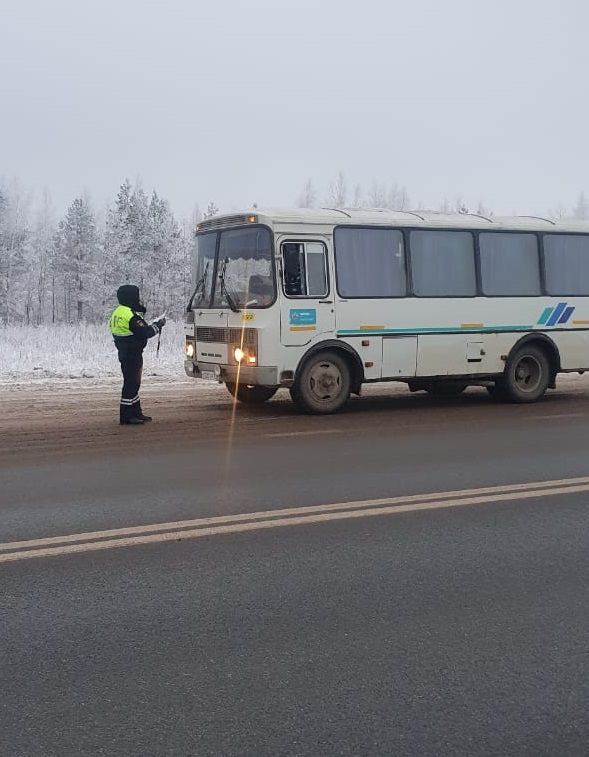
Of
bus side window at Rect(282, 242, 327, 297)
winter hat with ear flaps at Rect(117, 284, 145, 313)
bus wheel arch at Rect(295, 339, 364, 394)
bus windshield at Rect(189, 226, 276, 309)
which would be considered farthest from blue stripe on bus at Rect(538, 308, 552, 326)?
winter hat with ear flaps at Rect(117, 284, 145, 313)

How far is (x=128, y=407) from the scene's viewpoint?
11305 millimetres

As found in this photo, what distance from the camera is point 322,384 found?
1264 centimetres

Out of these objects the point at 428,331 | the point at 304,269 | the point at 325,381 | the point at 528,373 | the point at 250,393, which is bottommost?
the point at 250,393

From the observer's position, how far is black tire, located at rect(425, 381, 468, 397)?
14972mm

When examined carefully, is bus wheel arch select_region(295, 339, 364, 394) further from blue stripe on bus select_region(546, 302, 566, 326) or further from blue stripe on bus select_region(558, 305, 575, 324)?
blue stripe on bus select_region(558, 305, 575, 324)

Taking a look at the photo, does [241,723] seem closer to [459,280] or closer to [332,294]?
[332,294]

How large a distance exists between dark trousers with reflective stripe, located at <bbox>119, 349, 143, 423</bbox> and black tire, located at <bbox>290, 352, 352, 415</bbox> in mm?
2307

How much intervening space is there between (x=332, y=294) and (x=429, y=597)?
27.5 feet

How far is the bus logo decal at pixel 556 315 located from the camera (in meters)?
14.5

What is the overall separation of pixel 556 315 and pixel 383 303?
3437 millimetres

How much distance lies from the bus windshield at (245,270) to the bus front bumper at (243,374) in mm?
907

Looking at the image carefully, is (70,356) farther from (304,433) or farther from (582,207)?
(582,207)

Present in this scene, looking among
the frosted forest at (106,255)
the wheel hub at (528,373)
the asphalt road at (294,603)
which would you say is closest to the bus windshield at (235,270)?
the asphalt road at (294,603)

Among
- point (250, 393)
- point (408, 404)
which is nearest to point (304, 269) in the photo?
point (250, 393)
